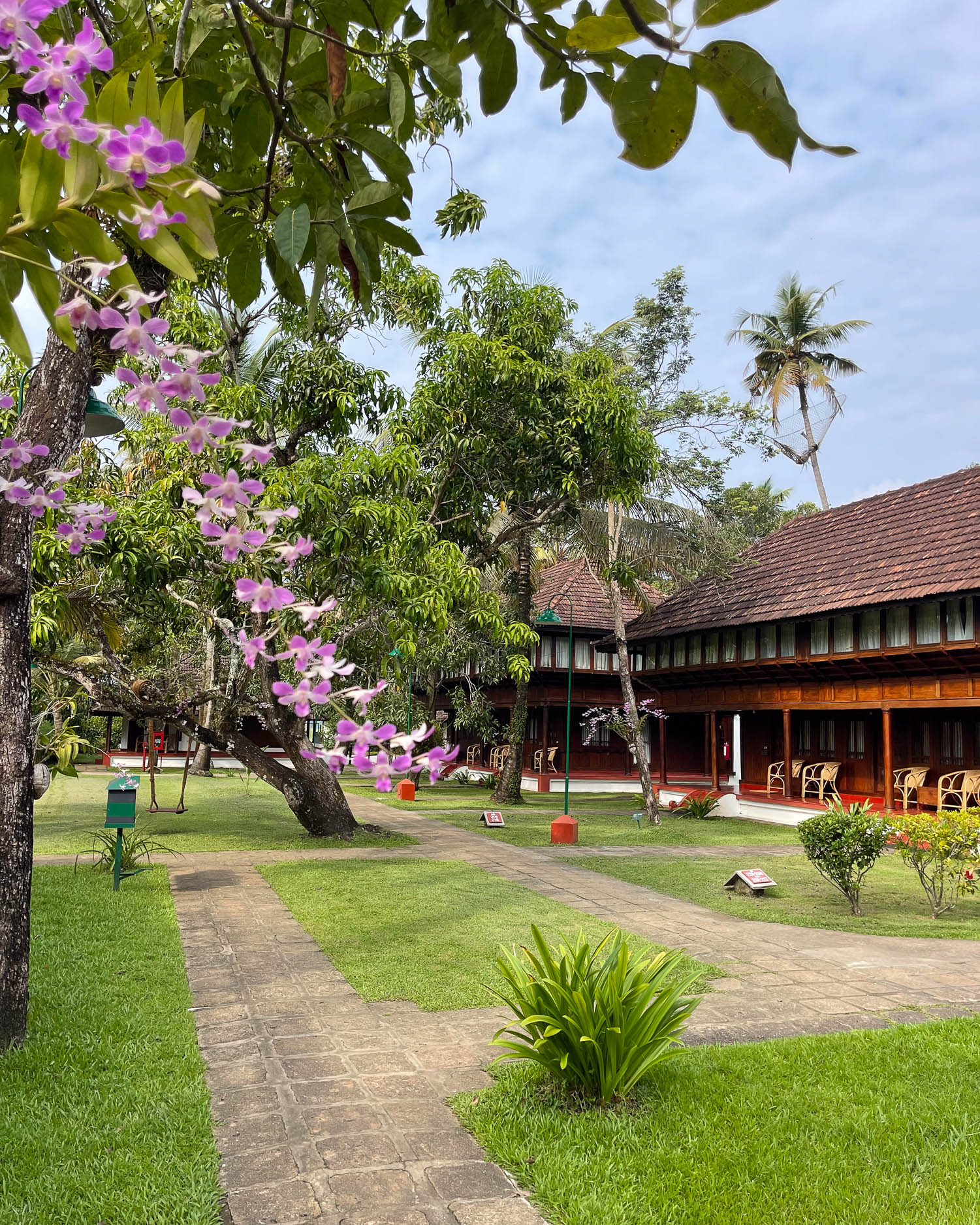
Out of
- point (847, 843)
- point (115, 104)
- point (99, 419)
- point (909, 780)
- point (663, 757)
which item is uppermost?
point (99, 419)

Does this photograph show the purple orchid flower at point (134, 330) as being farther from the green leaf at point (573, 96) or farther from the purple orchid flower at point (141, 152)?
the green leaf at point (573, 96)

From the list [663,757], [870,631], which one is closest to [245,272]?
[870,631]

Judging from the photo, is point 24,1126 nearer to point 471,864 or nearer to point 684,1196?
point 684,1196

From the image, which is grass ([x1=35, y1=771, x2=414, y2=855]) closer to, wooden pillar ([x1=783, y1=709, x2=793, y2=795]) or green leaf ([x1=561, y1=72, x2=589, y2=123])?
wooden pillar ([x1=783, y1=709, x2=793, y2=795])

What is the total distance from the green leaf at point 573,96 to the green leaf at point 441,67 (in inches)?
8.1

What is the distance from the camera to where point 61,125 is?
84cm

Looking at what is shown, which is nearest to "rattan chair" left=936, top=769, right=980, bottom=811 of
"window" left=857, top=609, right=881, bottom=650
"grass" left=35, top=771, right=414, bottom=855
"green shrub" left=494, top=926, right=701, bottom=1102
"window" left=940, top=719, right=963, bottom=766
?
"window" left=940, top=719, right=963, bottom=766

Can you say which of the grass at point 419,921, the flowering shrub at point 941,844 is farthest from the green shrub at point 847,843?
the grass at point 419,921

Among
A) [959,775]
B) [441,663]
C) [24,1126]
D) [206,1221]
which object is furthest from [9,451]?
[441,663]

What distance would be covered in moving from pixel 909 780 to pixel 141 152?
17711 mm

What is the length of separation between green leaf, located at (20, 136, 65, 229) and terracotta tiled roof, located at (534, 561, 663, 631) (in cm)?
2493

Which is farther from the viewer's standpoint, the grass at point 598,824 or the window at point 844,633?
the window at point 844,633

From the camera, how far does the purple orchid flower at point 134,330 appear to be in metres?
0.93

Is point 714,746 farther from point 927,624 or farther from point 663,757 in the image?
point 927,624
